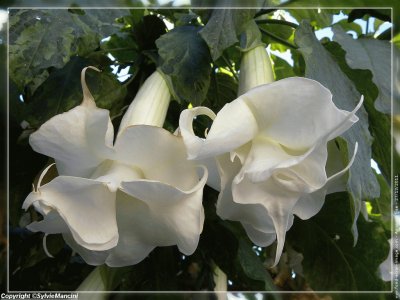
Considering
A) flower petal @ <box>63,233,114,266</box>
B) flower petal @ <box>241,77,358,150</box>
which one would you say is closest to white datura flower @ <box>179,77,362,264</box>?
flower petal @ <box>241,77,358,150</box>

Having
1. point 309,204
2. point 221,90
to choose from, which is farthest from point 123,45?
point 309,204

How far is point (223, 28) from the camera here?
0.48 metres

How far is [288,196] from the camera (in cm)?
37

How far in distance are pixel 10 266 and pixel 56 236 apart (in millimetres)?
80

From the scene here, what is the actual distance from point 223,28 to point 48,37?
0.48 feet

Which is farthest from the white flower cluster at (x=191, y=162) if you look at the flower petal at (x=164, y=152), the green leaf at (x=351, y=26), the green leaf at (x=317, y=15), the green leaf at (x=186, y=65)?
the green leaf at (x=351, y=26)

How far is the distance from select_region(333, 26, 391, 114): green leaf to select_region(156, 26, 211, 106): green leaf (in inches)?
5.0

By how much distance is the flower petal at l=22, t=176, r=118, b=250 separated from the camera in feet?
1.22

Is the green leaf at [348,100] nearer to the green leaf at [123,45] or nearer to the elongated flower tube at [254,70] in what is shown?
the elongated flower tube at [254,70]

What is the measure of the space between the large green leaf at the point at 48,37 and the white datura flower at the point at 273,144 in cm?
15

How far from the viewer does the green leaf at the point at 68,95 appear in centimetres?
51

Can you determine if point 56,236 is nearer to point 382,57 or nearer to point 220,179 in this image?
point 220,179

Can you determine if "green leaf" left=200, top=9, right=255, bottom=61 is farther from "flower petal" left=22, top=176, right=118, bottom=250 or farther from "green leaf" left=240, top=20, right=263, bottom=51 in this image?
"flower petal" left=22, top=176, right=118, bottom=250

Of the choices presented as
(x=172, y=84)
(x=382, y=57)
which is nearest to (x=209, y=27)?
(x=172, y=84)
